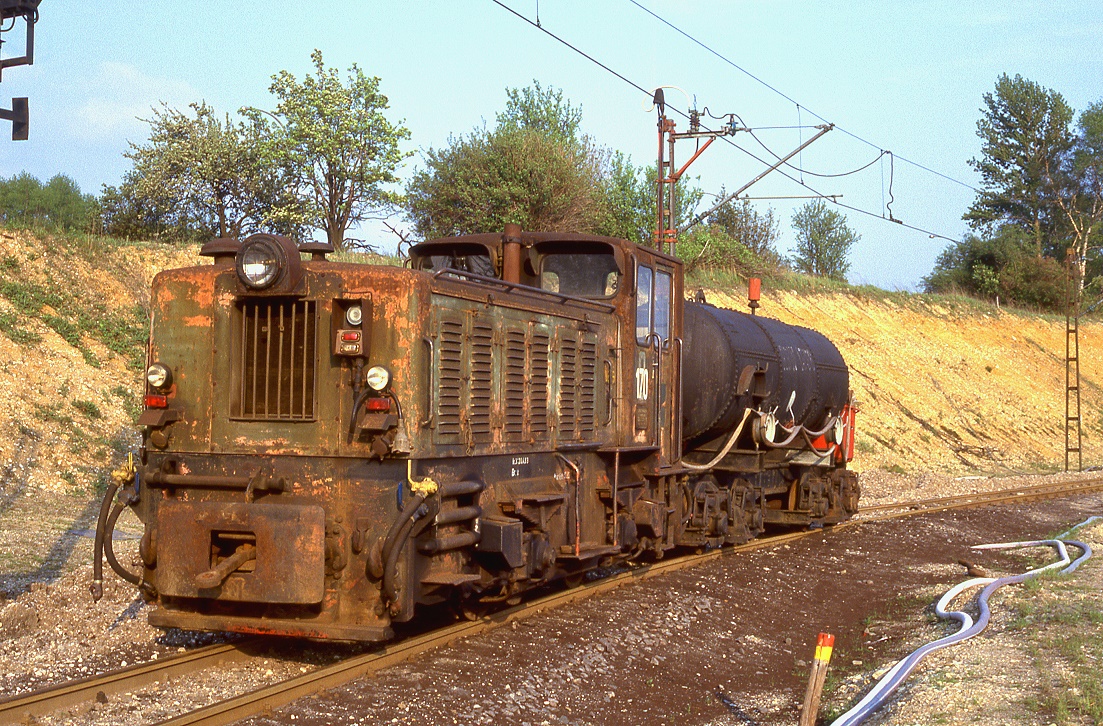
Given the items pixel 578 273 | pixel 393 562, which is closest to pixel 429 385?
pixel 393 562

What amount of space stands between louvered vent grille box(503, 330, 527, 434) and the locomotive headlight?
2530mm

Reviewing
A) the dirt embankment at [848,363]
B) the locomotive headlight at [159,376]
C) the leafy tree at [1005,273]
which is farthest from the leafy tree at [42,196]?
the leafy tree at [1005,273]

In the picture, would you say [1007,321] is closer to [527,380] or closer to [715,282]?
[715,282]

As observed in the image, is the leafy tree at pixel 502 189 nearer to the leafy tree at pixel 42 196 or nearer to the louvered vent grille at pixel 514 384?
the leafy tree at pixel 42 196

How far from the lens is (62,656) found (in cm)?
730

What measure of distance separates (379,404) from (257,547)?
1.22 meters

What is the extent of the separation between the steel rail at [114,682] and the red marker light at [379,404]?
6.65 feet

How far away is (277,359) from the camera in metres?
7.54

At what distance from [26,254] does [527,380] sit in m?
15.2

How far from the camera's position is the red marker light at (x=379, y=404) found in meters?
7.12

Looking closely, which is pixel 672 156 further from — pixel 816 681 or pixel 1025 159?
pixel 1025 159

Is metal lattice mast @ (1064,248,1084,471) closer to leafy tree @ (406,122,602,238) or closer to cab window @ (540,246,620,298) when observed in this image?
leafy tree @ (406,122,602,238)

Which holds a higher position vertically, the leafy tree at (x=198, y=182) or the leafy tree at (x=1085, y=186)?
the leafy tree at (x=1085, y=186)

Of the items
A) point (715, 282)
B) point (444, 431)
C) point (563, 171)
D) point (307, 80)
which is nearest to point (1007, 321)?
point (715, 282)
